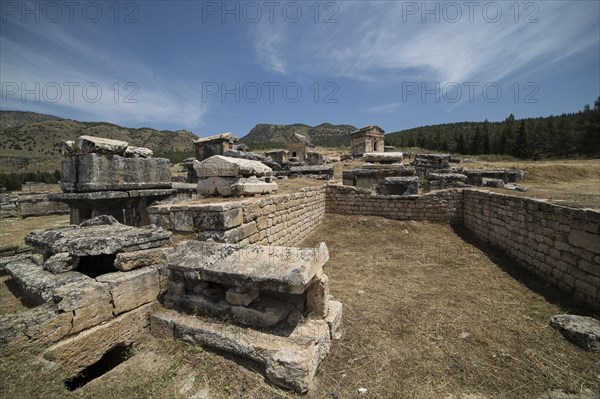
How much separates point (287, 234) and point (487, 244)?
5.51 metres

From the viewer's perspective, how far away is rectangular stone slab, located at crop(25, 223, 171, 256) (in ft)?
10.0

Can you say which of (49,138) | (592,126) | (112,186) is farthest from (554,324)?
(49,138)

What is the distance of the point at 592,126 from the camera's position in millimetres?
32094

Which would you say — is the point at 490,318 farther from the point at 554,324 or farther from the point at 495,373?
the point at 495,373

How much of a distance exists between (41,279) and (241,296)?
232 cm

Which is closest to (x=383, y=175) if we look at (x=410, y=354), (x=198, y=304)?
(x=410, y=354)

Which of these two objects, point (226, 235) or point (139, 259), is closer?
point (139, 259)

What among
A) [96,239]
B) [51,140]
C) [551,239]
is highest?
[51,140]

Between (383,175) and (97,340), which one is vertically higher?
(383,175)

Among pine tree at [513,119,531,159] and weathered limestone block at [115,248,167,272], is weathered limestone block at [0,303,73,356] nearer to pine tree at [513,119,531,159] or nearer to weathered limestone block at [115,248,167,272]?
weathered limestone block at [115,248,167,272]

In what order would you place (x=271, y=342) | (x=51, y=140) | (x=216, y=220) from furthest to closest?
(x=51, y=140) < (x=216, y=220) < (x=271, y=342)

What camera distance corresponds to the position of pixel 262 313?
266cm

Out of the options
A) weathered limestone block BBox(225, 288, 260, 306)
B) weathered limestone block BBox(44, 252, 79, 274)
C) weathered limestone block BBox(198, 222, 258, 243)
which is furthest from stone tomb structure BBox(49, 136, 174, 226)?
weathered limestone block BBox(225, 288, 260, 306)

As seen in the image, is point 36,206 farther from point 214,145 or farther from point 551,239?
point 551,239
